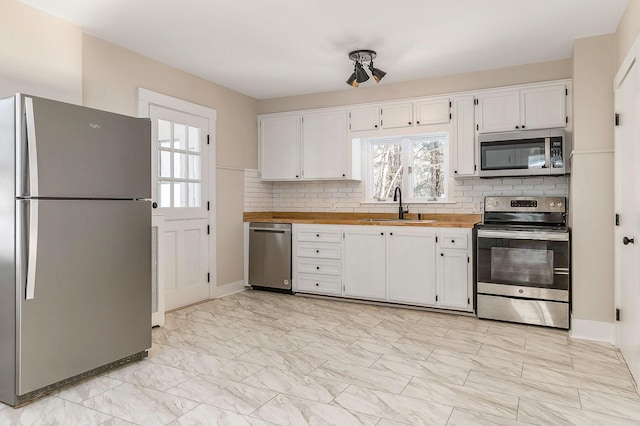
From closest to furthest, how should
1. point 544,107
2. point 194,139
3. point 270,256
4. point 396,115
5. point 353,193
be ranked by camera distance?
point 544,107 → point 194,139 → point 396,115 → point 270,256 → point 353,193

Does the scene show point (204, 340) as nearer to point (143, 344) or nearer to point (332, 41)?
point (143, 344)

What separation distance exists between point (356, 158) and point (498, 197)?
1.66m

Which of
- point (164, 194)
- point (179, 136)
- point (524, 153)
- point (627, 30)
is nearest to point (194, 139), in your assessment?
point (179, 136)

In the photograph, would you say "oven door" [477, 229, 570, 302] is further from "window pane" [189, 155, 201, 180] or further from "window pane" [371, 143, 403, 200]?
"window pane" [189, 155, 201, 180]

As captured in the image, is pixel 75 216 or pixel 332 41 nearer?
pixel 75 216

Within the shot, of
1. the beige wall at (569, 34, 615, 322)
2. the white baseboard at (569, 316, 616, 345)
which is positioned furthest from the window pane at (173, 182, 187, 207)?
the white baseboard at (569, 316, 616, 345)

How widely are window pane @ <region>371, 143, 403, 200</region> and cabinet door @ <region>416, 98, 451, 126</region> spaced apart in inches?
21.0

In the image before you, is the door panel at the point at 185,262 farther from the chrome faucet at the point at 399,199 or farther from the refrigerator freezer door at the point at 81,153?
the chrome faucet at the point at 399,199

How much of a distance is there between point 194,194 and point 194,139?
58cm

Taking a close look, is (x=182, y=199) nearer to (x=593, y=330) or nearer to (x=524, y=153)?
(x=524, y=153)

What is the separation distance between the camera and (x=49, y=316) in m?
2.42

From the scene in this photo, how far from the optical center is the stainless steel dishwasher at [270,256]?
513 centimetres

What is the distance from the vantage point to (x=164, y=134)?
428cm

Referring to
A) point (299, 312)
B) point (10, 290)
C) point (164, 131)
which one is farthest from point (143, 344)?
point (164, 131)
